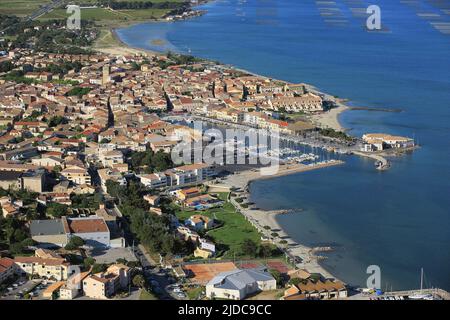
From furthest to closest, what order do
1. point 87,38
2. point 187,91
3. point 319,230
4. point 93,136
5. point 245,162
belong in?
point 87,38 < point 187,91 < point 93,136 < point 245,162 < point 319,230

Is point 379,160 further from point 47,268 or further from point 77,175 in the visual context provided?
point 47,268

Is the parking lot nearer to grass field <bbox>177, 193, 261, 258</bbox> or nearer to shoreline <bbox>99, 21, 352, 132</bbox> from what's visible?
grass field <bbox>177, 193, 261, 258</bbox>

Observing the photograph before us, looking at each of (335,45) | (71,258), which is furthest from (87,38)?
(71,258)

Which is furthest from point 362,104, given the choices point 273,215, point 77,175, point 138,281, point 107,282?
point 107,282

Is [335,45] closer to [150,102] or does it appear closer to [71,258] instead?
[150,102]

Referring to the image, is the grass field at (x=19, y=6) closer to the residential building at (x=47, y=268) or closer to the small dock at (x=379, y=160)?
the small dock at (x=379, y=160)

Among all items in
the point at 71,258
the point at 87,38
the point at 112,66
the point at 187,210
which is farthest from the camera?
the point at 87,38
